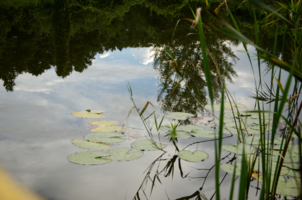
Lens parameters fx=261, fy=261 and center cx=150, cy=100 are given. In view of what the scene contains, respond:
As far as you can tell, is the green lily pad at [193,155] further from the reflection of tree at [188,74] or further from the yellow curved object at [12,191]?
the yellow curved object at [12,191]

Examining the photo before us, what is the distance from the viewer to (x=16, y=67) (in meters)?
3.79

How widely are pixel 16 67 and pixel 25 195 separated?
2934 mm

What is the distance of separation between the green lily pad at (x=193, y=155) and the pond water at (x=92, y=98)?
41 mm

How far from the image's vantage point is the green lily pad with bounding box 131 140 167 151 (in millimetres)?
1892

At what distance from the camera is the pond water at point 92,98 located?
4.92ft

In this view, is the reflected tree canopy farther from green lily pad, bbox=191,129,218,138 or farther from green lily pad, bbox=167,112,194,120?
green lily pad, bbox=191,129,218,138

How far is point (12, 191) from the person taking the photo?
1.36 m

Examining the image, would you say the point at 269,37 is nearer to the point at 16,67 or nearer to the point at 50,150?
the point at 16,67

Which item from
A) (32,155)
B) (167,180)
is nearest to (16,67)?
(32,155)

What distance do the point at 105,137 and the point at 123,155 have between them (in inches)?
12.4

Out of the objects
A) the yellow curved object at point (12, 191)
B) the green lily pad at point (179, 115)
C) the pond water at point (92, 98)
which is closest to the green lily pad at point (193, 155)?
the pond water at point (92, 98)

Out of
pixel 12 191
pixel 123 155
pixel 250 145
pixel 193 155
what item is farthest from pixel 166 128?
pixel 12 191

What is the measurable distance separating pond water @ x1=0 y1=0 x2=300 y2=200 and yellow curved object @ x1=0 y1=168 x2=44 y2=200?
0.15 ft

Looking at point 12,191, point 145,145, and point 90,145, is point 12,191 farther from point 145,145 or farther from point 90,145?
point 145,145
